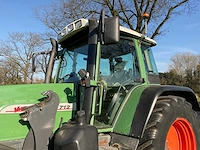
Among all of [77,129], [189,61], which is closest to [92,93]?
[77,129]

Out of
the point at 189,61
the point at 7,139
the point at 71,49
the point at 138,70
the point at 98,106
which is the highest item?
the point at 189,61

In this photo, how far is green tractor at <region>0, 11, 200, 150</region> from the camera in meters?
2.68

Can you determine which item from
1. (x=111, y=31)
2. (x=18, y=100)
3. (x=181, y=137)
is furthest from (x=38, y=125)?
(x=181, y=137)

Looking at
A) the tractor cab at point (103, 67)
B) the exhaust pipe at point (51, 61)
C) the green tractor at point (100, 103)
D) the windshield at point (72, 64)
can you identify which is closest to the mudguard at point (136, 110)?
the green tractor at point (100, 103)

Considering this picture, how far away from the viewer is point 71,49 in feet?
13.0

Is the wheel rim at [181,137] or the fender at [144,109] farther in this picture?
the wheel rim at [181,137]

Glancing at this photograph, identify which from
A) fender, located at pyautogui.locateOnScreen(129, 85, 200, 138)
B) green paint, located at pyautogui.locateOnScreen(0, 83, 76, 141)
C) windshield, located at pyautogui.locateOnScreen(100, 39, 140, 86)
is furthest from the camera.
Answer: windshield, located at pyautogui.locateOnScreen(100, 39, 140, 86)

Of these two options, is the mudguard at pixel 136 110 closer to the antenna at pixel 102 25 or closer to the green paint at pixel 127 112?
the green paint at pixel 127 112

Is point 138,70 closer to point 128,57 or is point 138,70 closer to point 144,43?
point 128,57

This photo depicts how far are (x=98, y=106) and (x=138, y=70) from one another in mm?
885

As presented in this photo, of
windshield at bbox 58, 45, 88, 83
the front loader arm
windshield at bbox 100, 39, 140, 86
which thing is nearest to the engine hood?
the front loader arm

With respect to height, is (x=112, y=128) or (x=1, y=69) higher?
(x=1, y=69)

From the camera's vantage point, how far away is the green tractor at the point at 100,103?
2.68 meters

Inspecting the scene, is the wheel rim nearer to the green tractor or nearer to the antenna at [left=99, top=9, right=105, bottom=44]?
the green tractor
